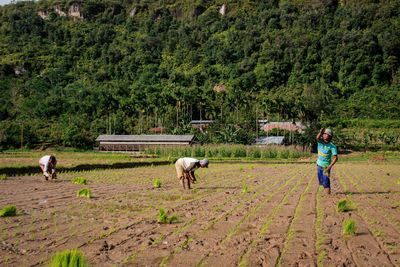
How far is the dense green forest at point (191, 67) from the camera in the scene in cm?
6135

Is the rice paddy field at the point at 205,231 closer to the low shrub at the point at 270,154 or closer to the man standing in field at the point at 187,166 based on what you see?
the man standing in field at the point at 187,166

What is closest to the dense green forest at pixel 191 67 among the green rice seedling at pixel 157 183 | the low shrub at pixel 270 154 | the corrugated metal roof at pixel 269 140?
the corrugated metal roof at pixel 269 140

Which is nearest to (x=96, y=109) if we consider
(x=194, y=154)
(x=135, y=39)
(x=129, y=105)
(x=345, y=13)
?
(x=129, y=105)

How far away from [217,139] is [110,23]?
135967 mm

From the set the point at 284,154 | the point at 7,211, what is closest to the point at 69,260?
the point at 7,211

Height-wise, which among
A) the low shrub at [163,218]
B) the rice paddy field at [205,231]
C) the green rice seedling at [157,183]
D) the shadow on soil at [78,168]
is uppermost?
the low shrub at [163,218]

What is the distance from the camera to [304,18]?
121 m

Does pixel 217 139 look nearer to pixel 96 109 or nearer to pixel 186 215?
pixel 96 109

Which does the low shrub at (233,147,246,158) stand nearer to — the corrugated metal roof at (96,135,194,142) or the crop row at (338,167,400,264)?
the corrugated metal roof at (96,135,194,142)

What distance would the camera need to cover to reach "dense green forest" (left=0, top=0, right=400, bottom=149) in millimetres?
61353

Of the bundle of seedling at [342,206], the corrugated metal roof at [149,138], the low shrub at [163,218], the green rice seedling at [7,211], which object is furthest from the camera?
the corrugated metal roof at [149,138]

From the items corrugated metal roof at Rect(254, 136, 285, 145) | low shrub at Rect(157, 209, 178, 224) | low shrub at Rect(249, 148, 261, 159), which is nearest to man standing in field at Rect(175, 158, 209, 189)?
low shrub at Rect(157, 209, 178, 224)

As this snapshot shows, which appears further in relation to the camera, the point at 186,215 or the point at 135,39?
the point at 135,39

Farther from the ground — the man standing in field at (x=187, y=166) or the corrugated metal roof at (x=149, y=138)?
the man standing in field at (x=187, y=166)
